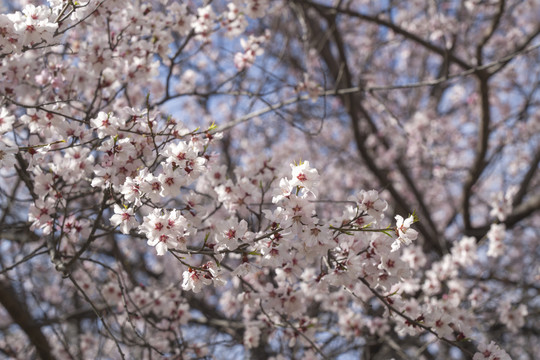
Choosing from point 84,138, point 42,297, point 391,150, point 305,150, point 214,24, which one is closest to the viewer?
point 84,138

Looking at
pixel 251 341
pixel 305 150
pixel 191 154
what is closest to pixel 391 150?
pixel 305 150

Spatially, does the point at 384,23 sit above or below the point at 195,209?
above

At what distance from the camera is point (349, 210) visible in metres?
2.29

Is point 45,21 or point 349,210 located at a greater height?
point 45,21

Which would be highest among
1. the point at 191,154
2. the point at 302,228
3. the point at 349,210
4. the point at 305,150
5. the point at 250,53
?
the point at 305,150

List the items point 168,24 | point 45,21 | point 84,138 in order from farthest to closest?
1. point 168,24
2. point 84,138
3. point 45,21

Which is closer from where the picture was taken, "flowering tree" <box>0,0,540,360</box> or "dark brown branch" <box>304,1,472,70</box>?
"flowering tree" <box>0,0,540,360</box>

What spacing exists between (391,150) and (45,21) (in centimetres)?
609

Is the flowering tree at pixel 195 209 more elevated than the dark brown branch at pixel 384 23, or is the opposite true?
the dark brown branch at pixel 384 23

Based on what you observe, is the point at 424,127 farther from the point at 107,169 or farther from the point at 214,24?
the point at 107,169

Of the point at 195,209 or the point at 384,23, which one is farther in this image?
the point at 384,23

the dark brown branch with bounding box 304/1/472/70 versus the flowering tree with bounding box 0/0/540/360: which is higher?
the dark brown branch with bounding box 304/1/472/70

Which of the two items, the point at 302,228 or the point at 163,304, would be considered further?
the point at 163,304

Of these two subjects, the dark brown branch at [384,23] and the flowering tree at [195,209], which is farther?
the dark brown branch at [384,23]
